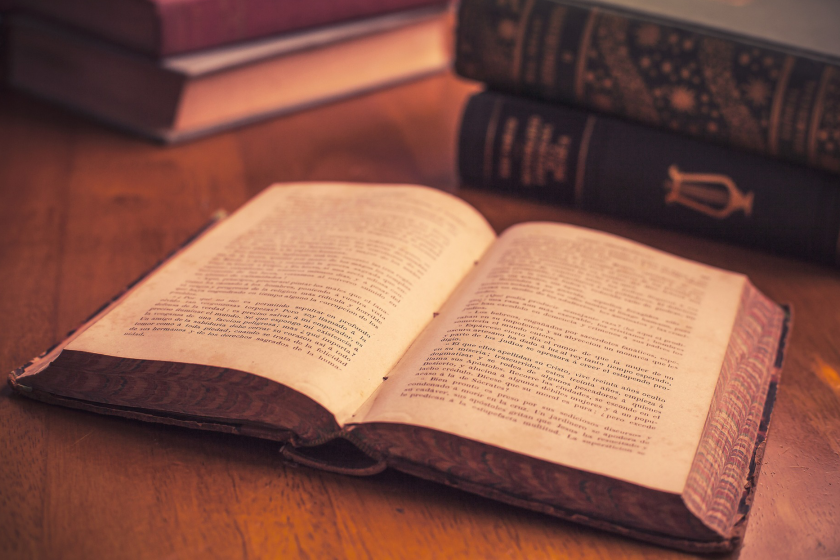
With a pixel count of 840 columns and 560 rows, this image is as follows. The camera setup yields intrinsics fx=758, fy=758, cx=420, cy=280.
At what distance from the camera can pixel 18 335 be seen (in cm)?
61

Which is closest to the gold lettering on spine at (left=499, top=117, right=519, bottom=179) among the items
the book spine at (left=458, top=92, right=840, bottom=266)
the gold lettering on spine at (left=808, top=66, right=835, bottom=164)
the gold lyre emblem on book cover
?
the book spine at (left=458, top=92, right=840, bottom=266)

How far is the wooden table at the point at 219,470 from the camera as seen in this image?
1.47 feet

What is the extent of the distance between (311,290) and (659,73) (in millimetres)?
441

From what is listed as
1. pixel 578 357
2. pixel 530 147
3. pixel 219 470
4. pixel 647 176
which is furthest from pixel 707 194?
pixel 219 470

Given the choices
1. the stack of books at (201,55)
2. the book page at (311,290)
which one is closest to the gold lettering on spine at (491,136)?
the book page at (311,290)

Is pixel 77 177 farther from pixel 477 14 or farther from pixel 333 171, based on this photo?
pixel 477 14

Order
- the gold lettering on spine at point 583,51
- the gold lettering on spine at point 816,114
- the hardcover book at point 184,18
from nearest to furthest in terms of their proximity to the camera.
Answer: the gold lettering on spine at point 816,114 → the gold lettering on spine at point 583,51 → the hardcover book at point 184,18

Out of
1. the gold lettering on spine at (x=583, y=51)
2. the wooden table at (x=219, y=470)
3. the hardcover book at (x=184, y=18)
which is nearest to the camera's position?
the wooden table at (x=219, y=470)

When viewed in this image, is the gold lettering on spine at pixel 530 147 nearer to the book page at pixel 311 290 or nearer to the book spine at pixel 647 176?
the book spine at pixel 647 176

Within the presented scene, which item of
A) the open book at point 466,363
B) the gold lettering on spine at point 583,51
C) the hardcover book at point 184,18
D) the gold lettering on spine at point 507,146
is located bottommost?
the open book at point 466,363

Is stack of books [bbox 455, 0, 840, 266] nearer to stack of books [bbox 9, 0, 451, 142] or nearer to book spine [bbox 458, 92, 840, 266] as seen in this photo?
book spine [bbox 458, 92, 840, 266]

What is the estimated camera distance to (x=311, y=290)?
56 cm

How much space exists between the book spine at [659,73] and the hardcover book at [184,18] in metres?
0.26

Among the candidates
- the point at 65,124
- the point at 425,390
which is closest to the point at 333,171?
the point at 65,124
